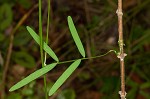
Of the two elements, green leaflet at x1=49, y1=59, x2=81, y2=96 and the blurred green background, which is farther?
the blurred green background

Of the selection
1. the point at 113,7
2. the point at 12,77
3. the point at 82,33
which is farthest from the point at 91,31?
the point at 12,77

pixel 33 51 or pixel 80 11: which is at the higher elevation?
pixel 80 11

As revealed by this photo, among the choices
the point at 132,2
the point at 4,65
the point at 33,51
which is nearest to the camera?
the point at 4,65

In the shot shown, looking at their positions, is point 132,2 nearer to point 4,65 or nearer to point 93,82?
point 93,82

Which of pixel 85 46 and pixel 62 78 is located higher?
pixel 85 46

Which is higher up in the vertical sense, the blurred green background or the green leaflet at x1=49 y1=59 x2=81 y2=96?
the blurred green background

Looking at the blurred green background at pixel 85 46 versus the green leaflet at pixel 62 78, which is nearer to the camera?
the green leaflet at pixel 62 78

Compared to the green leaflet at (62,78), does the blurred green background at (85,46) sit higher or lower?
higher

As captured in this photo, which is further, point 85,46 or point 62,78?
point 85,46
